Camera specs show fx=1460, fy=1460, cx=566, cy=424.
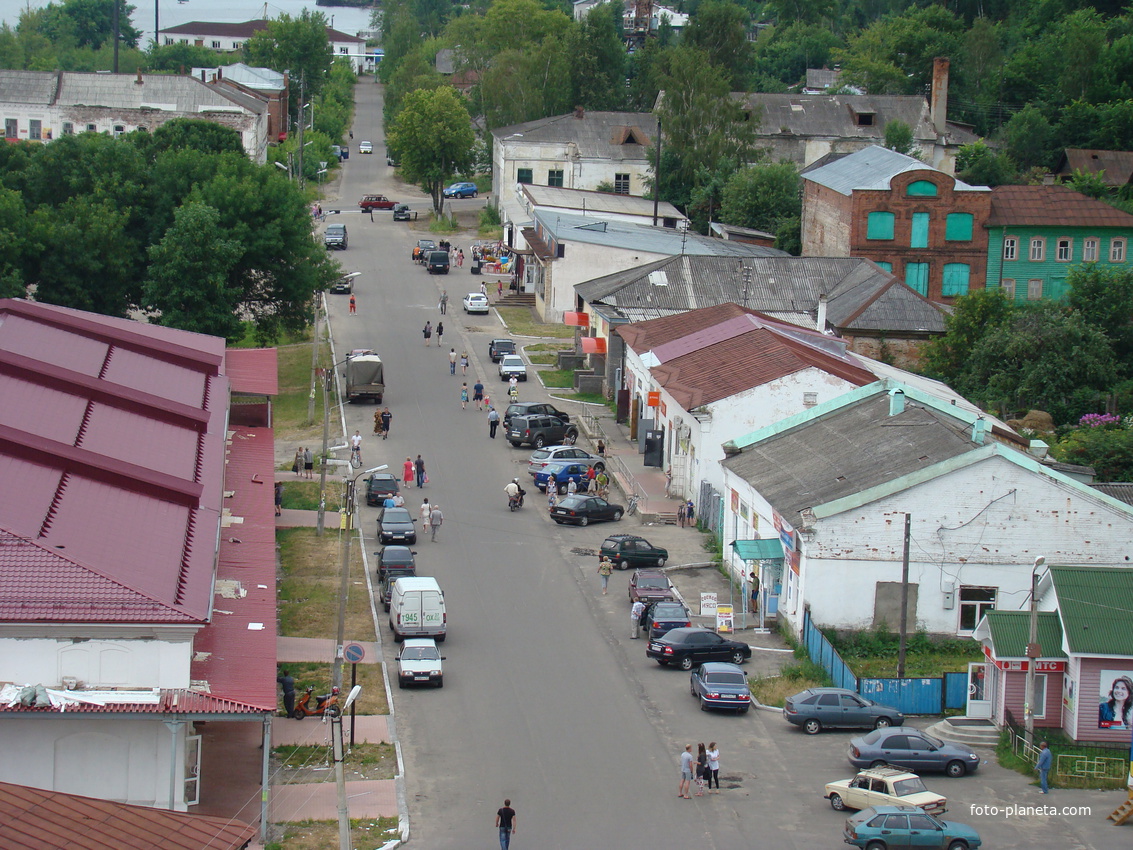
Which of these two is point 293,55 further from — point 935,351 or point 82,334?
point 82,334

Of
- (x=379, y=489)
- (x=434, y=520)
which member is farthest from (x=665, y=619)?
(x=379, y=489)

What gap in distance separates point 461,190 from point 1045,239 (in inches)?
2458

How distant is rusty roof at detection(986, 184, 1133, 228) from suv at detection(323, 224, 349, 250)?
150 ft

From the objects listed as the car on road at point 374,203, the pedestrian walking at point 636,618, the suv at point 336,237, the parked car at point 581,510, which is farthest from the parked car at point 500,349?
the car on road at point 374,203

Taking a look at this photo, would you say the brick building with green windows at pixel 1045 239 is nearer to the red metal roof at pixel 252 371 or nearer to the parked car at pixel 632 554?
the parked car at pixel 632 554

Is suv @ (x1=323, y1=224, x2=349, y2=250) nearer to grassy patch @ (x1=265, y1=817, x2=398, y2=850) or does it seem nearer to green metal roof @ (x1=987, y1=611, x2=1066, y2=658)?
green metal roof @ (x1=987, y1=611, x2=1066, y2=658)

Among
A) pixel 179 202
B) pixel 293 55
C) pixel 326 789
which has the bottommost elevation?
pixel 326 789

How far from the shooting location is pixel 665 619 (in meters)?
40.2

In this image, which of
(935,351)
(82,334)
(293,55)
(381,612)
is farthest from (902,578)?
(293,55)

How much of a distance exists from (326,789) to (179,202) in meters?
47.9

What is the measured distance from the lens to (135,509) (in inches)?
1293

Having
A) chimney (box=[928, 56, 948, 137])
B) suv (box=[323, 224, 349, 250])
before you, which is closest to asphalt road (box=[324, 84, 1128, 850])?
suv (box=[323, 224, 349, 250])

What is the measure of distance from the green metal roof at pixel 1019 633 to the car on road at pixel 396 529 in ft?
69.1

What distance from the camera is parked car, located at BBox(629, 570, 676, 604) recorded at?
42.9 m
